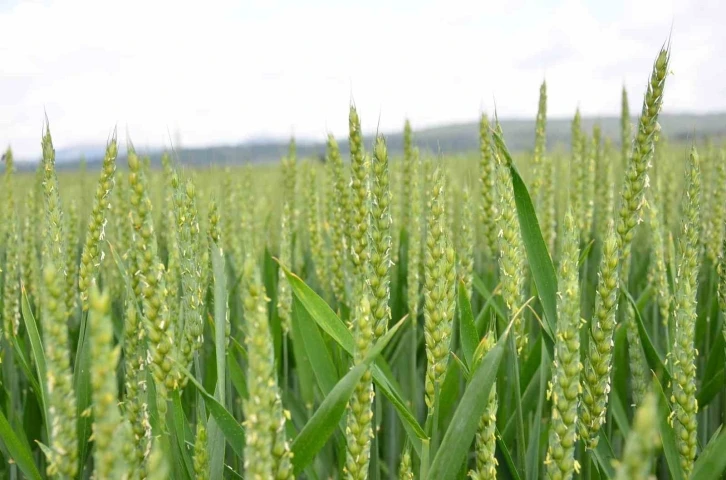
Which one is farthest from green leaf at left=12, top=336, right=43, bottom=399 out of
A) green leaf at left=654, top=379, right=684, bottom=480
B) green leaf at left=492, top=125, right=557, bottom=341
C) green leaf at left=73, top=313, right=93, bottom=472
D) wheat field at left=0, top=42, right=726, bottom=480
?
green leaf at left=654, top=379, right=684, bottom=480

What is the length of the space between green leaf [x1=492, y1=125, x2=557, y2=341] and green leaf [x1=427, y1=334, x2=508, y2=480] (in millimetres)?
333

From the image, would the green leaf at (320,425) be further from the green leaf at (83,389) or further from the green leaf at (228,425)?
the green leaf at (83,389)

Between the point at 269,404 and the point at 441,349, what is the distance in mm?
479

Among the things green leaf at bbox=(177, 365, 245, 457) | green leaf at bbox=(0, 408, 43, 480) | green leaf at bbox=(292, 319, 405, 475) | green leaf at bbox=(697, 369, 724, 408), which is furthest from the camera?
green leaf at bbox=(697, 369, 724, 408)

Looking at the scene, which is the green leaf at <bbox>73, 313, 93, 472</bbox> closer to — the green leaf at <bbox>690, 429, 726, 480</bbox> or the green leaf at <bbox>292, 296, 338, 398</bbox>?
the green leaf at <bbox>292, 296, 338, 398</bbox>

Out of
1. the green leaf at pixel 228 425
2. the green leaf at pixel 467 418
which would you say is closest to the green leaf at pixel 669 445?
the green leaf at pixel 467 418

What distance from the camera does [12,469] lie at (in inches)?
69.5

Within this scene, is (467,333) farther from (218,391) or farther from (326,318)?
(218,391)

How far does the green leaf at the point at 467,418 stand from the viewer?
1.17 meters

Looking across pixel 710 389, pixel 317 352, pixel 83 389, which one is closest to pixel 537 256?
pixel 317 352

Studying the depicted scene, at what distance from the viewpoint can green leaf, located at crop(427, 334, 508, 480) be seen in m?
1.17

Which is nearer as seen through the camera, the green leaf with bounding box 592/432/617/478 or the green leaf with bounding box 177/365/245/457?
the green leaf with bounding box 177/365/245/457

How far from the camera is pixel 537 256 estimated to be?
149 cm

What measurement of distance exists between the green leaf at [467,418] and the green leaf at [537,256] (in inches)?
13.1
